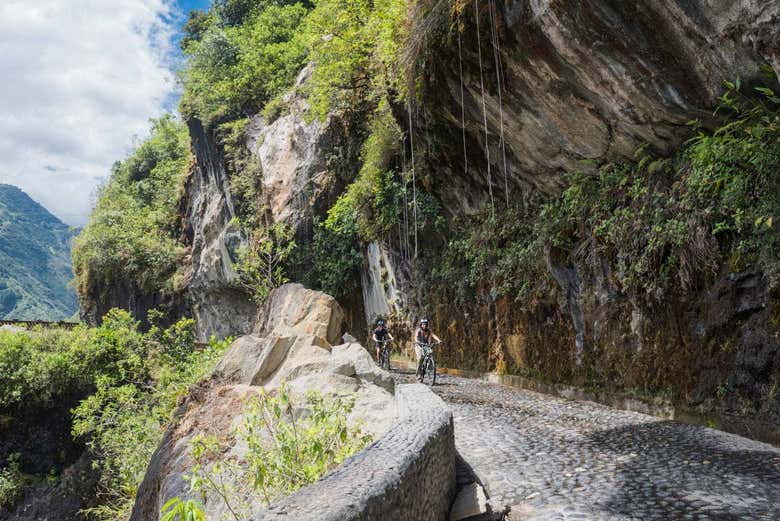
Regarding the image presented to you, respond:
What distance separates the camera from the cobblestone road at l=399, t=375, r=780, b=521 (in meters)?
4.62

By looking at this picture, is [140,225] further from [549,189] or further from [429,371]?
[549,189]

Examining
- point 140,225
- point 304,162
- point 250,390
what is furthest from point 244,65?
point 250,390

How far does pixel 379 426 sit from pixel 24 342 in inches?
772

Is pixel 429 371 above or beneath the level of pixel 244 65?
beneath

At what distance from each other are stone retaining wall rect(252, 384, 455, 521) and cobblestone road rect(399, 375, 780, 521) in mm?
757

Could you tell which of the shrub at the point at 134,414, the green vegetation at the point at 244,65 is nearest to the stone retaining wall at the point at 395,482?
the shrub at the point at 134,414

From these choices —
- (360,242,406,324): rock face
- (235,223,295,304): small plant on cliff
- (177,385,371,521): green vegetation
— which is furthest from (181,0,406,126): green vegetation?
(177,385,371,521): green vegetation

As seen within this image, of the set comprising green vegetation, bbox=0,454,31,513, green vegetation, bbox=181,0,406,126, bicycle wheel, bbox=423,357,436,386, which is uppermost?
green vegetation, bbox=181,0,406,126

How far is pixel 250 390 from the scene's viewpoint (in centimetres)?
924

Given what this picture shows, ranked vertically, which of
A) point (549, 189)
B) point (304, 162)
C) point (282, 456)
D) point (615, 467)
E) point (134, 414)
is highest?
point (304, 162)

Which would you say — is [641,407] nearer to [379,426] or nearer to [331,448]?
[379,426]

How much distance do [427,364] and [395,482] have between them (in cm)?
969

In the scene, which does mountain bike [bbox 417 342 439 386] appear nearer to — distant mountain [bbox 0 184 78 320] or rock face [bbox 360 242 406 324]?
rock face [bbox 360 242 406 324]

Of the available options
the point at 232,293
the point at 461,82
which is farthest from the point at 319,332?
the point at 232,293
